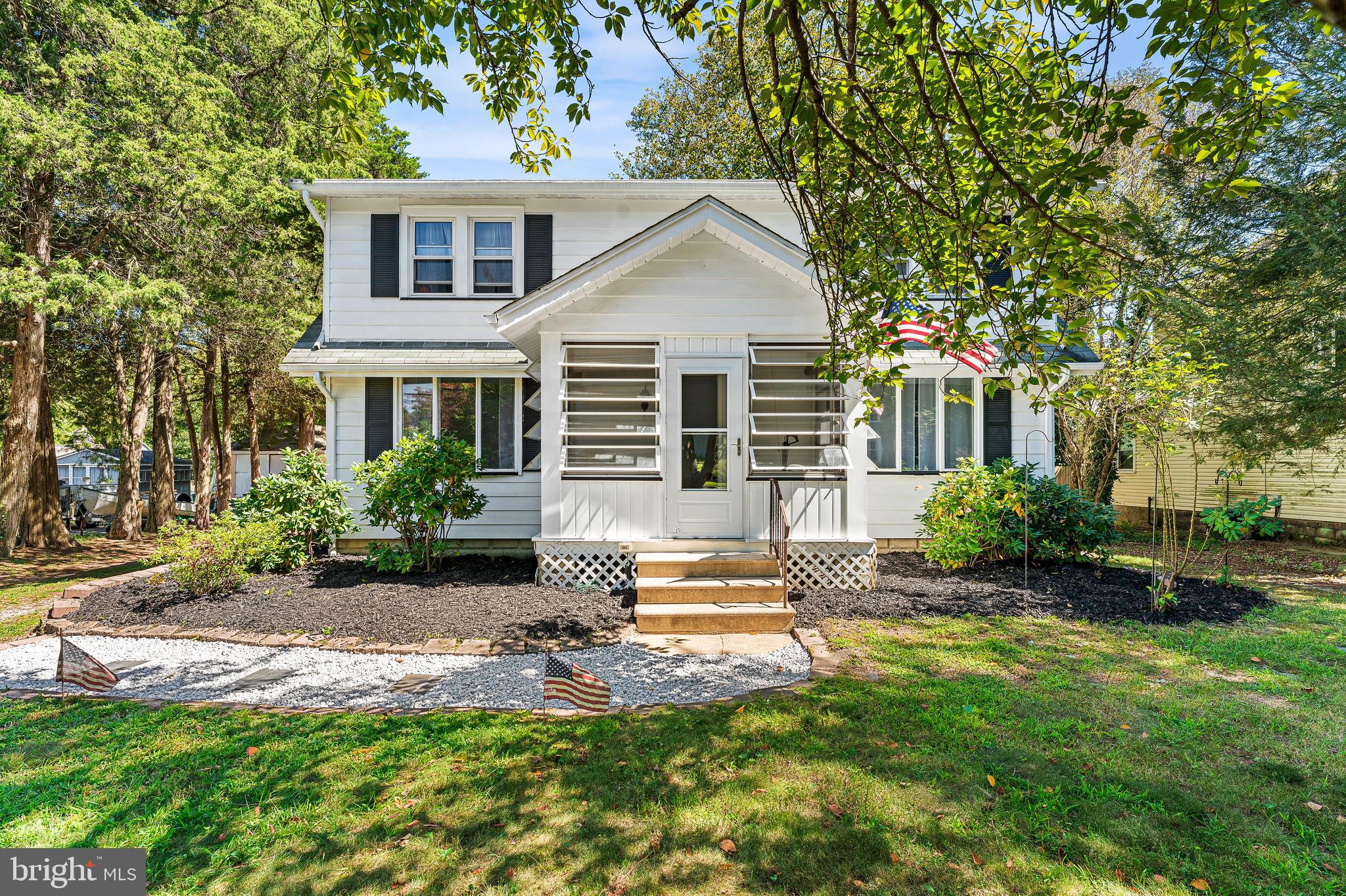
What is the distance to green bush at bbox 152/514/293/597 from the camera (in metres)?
7.04

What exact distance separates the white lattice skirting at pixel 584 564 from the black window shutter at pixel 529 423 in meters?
2.93

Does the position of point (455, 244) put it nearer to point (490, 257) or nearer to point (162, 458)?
point (490, 257)

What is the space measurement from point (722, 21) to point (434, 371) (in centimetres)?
696

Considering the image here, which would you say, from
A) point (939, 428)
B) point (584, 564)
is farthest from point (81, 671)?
point (939, 428)

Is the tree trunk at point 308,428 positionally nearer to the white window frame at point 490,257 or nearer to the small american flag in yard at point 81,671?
the white window frame at point 490,257

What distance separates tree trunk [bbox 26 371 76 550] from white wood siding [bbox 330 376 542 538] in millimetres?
7407

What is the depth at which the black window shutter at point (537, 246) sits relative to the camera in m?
10.7

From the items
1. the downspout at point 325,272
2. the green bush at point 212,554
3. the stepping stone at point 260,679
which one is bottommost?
the stepping stone at point 260,679

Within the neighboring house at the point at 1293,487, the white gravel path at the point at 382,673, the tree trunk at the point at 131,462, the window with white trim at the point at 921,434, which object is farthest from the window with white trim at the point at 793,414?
the tree trunk at the point at 131,462

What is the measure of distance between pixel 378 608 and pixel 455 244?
6534 millimetres

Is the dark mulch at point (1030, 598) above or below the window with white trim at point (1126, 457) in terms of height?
below

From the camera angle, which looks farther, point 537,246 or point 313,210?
point 537,246

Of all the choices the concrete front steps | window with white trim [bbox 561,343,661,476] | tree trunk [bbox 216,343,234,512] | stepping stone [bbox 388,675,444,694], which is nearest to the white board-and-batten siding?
window with white trim [bbox 561,343,661,476]

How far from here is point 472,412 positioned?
10.3m
